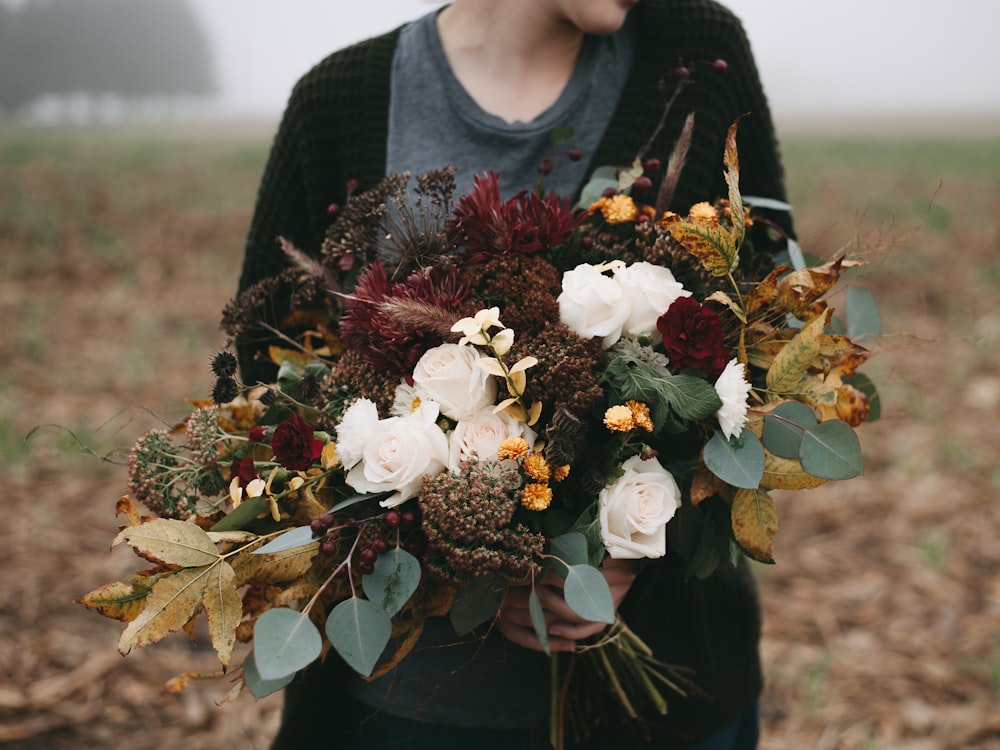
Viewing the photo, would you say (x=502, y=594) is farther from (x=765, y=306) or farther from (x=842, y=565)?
(x=842, y=565)

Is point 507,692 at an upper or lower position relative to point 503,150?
lower

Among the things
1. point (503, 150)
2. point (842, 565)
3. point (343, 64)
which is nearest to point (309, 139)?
point (343, 64)

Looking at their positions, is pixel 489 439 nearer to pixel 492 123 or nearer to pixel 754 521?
pixel 754 521

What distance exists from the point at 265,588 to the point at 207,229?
9.98 metres

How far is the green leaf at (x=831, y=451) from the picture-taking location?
955 millimetres

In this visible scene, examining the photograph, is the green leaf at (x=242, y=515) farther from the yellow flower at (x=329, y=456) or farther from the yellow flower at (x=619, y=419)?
the yellow flower at (x=619, y=419)

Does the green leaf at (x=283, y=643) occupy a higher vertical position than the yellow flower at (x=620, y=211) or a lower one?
lower

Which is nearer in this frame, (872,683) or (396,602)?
(396,602)

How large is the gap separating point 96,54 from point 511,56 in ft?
208

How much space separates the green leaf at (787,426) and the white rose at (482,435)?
31 cm

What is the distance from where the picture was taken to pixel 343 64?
1.59 metres

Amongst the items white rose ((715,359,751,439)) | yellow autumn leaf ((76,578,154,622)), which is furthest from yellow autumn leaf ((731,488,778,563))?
yellow autumn leaf ((76,578,154,622))

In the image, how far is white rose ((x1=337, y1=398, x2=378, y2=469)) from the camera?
3.22 ft

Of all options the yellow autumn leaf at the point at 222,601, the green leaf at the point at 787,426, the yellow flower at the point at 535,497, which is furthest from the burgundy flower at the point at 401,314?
the green leaf at the point at 787,426
